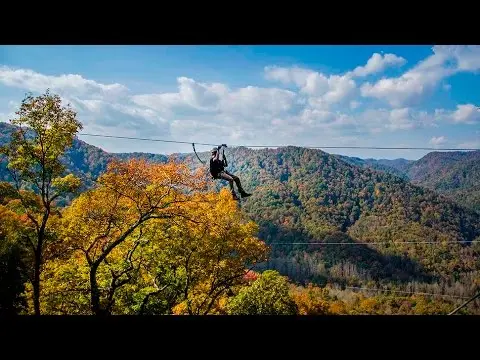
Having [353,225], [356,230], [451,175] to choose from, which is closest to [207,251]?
[356,230]

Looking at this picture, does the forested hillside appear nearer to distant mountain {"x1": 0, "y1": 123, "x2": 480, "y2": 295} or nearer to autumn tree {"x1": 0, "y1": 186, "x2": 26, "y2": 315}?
distant mountain {"x1": 0, "y1": 123, "x2": 480, "y2": 295}

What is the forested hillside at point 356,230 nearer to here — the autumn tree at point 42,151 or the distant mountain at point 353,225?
the distant mountain at point 353,225

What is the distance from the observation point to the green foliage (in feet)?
48.8

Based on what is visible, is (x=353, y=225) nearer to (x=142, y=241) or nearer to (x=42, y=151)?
(x=142, y=241)

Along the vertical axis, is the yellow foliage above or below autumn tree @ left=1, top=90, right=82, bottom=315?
below

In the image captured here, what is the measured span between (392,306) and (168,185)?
3831 centimetres

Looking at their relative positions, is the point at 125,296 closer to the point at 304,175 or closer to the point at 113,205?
the point at 113,205

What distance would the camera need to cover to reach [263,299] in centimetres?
1533

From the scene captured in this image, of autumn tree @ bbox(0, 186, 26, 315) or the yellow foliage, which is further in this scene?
autumn tree @ bbox(0, 186, 26, 315)

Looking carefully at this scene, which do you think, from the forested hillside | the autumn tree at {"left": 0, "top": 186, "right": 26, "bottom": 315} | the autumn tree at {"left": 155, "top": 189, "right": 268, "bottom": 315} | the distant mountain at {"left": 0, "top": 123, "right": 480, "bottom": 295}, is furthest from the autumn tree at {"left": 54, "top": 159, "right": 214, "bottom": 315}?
the distant mountain at {"left": 0, "top": 123, "right": 480, "bottom": 295}

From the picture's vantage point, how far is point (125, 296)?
38.1 ft

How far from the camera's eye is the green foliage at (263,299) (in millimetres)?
14883

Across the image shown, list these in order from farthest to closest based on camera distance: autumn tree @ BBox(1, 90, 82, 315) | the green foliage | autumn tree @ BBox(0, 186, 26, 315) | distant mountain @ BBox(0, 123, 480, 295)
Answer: distant mountain @ BBox(0, 123, 480, 295) < the green foliage < autumn tree @ BBox(0, 186, 26, 315) < autumn tree @ BBox(1, 90, 82, 315)
